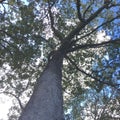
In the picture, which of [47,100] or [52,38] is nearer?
[47,100]

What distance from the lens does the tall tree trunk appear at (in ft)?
18.5

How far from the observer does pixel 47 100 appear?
6.21 m

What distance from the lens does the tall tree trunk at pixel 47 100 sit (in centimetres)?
564

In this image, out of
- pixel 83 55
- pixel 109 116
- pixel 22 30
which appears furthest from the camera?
pixel 109 116

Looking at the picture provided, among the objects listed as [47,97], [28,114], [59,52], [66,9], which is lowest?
[28,114]

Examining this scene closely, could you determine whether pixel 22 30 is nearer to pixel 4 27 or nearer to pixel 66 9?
Answer: pixel 4 27

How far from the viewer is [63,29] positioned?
1172cm

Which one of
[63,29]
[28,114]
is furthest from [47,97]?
[63,29]

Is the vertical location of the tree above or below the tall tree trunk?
above

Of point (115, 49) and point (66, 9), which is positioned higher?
point (66, 9)

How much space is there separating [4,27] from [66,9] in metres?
2.72

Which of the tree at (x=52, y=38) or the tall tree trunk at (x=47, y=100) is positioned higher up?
the tree at (x=52, y=38)

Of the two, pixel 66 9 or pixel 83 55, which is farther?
pixel 83 55

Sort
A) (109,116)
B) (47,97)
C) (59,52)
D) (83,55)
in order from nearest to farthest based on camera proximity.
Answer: (47,97) < (59,52) < (83,55) < (109,116)
